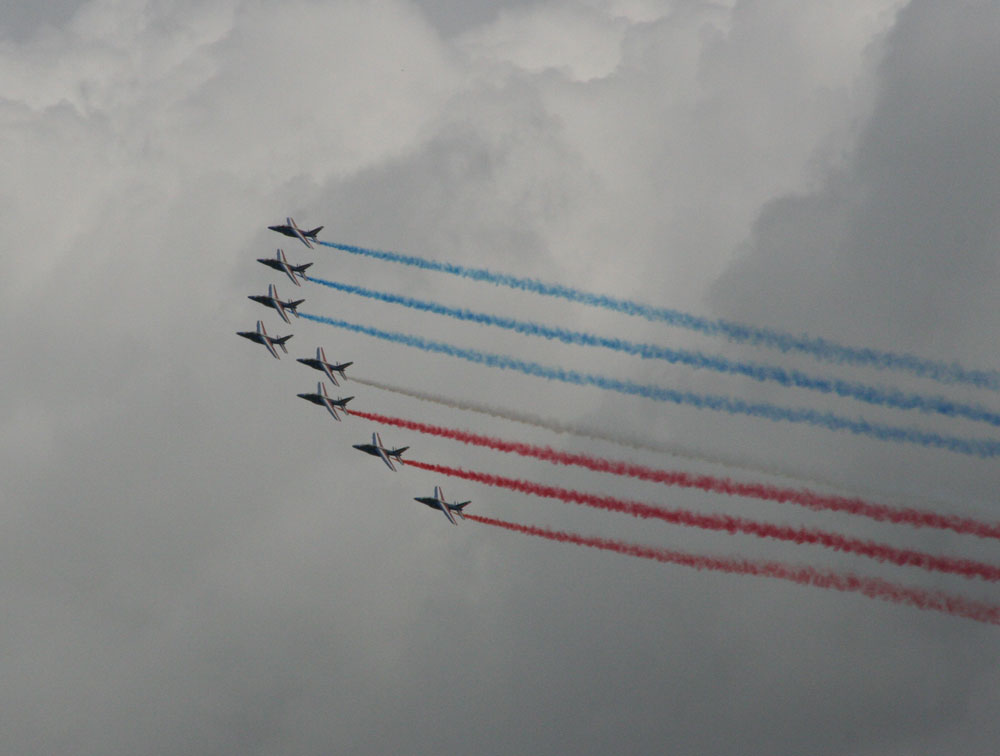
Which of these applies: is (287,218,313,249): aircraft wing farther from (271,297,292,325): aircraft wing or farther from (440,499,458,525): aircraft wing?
(440,499,458,525): aircraft wing

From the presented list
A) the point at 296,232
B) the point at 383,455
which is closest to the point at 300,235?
the point at 296,232

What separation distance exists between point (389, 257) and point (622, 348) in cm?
1989

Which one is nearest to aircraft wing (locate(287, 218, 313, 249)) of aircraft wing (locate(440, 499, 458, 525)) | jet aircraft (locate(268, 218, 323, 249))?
jet aircraft (locate(268, 218, 323, 249))

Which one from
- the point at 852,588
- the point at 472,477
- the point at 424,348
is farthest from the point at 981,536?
the point at 424,348

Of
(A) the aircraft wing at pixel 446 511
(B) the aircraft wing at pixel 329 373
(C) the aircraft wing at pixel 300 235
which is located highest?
(C) the aircraft wing at pixel 300 235

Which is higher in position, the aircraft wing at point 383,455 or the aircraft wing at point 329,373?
the aircraft wing at point 329,373

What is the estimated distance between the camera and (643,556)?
3388 inches

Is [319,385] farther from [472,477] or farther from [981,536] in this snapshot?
[981,536]

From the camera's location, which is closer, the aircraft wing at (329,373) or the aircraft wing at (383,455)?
the aircraft wing at (383,455)

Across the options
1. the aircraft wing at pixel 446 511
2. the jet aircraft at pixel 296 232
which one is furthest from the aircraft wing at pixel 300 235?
the aircraft wing at pixel 446 511

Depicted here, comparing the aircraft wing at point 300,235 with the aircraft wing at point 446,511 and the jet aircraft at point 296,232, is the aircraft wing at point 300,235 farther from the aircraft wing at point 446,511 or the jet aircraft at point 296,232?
the aircraft wing at point 446,511

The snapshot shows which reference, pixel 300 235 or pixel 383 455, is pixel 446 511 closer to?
pixel 383 455

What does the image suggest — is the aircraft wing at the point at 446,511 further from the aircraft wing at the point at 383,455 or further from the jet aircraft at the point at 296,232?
the jet aircraft at the point at 296,232

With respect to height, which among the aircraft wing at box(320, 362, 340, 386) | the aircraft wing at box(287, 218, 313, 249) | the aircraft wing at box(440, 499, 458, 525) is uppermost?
the aircraft wing at box(287, 218, 313, 249)
